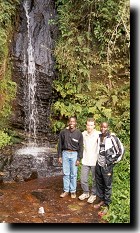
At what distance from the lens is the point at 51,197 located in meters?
7.32

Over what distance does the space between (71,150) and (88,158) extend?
1.34 ft

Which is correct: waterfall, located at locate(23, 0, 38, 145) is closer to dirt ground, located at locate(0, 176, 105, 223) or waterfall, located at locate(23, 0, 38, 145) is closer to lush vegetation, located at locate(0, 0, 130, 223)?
lush vegetation, located at locate(0, 0, 130, 223)

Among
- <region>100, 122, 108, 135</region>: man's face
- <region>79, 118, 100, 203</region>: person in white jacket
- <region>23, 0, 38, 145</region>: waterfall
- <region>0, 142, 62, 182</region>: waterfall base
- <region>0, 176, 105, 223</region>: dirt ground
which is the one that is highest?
<region>23, 0, 38, 145</region>: waterfall

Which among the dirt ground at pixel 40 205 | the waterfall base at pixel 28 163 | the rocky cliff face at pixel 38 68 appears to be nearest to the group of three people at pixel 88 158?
the dirt ground at pixel 40 205

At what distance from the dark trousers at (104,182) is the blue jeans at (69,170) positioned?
0.57 metres

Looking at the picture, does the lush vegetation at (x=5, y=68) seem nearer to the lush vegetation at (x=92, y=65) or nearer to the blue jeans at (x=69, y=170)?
the lush vegetation at (x=92, y=65)

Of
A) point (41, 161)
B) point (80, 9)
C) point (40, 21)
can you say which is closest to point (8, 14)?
point (40, 21)

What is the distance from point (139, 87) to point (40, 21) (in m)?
8.29

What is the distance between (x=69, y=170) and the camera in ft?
23.4

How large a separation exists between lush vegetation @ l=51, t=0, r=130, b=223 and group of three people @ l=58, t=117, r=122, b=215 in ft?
14.4

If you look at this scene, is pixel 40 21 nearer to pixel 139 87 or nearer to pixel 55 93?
pixel 55 93

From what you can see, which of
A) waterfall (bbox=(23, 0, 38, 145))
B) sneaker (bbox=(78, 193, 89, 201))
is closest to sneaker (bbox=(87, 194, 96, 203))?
sneaker (bbox=(78, 193, 89, 201))

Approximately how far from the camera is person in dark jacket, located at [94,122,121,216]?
21.0 ft

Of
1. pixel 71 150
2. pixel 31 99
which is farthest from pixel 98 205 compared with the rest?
pixel 31 99
